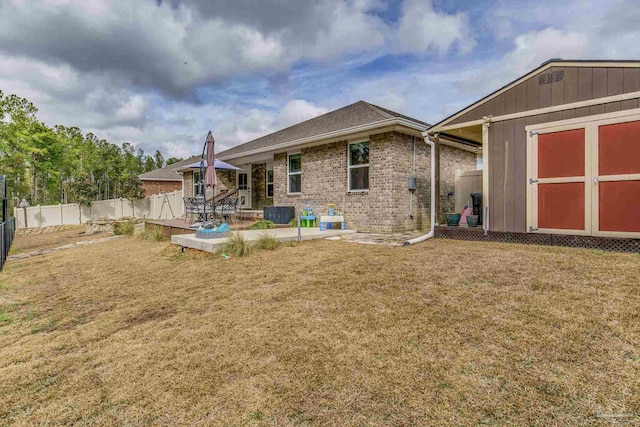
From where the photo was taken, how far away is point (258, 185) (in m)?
15.8

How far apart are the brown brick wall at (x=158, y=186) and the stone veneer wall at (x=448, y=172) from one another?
22.0 m

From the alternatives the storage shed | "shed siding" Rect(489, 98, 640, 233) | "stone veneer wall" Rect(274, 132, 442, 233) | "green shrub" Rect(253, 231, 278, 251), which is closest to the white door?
"stone veneer wall" Rect(274, 132, 442, 233)

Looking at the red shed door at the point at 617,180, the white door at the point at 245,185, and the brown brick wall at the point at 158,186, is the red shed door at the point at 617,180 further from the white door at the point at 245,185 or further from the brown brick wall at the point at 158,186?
the brown brick wall at the point at 158,186

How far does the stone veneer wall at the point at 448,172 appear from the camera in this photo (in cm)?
1095

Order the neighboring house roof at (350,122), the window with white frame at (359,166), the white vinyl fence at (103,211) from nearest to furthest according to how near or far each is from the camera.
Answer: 1. the neighboring house roof at (350,122)
2. the window with white frame at (359,166)
3. the white vinyl fence at (103,211)

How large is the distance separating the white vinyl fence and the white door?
5.66 meters

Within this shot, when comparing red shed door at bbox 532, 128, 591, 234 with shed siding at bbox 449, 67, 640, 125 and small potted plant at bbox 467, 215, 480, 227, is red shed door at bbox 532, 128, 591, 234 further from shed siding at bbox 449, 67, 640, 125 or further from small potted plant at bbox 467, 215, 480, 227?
small potted plant at bbox 467, 215, 480, 227

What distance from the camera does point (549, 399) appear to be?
1.97 m

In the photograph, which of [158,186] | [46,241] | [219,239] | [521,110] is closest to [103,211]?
[158,186]

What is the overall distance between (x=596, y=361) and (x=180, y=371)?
3.15 metres

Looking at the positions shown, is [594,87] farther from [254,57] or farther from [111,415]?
[254,57]

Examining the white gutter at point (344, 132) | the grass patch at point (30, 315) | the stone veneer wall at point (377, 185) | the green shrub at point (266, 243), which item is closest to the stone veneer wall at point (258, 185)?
the white gutter at point (344, 132)

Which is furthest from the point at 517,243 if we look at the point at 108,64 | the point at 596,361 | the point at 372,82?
the point at 108,64

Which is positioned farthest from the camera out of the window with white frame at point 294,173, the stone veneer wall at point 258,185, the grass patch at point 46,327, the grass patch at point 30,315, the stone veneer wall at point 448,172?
the stone veneer wall at point 258,185
